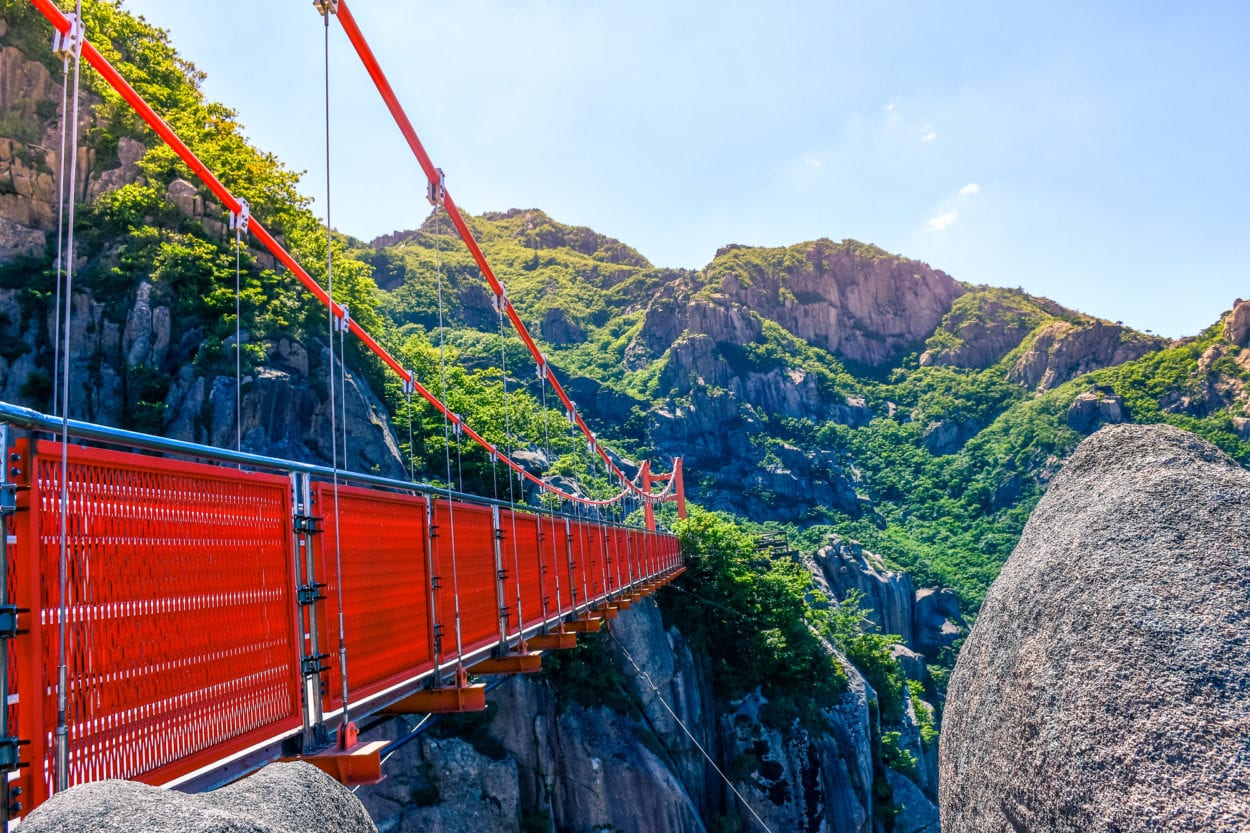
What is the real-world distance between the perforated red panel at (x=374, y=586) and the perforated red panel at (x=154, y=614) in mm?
340

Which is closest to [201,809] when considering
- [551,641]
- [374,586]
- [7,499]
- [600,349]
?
[7,499]

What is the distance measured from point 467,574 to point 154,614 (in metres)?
3.27

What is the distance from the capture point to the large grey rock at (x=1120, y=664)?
10.9 ft

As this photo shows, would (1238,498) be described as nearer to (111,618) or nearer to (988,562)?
(111,618)

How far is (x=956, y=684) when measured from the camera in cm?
521

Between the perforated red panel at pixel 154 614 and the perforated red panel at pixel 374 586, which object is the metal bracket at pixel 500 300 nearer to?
the perforated red panel at pixel 374 586

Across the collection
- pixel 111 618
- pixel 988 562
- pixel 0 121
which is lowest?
pixel 988 562

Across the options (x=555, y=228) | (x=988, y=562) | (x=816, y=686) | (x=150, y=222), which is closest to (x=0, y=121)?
(x=150, y=222)

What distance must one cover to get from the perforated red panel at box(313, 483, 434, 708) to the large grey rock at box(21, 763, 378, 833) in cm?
166

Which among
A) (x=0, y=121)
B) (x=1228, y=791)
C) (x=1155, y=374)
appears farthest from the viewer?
(x=1155, y=374)

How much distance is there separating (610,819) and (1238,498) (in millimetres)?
12911

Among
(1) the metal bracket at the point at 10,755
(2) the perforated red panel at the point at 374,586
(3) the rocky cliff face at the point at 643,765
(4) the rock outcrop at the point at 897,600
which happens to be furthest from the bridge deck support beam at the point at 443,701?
(4) the rock outcrop at the point at 897,600

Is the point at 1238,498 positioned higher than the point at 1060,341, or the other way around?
the point at 1060,341

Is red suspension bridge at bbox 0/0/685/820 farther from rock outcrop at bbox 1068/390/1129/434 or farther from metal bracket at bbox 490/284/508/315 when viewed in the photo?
rock outcrop at bbox 1068/390/1129/434
